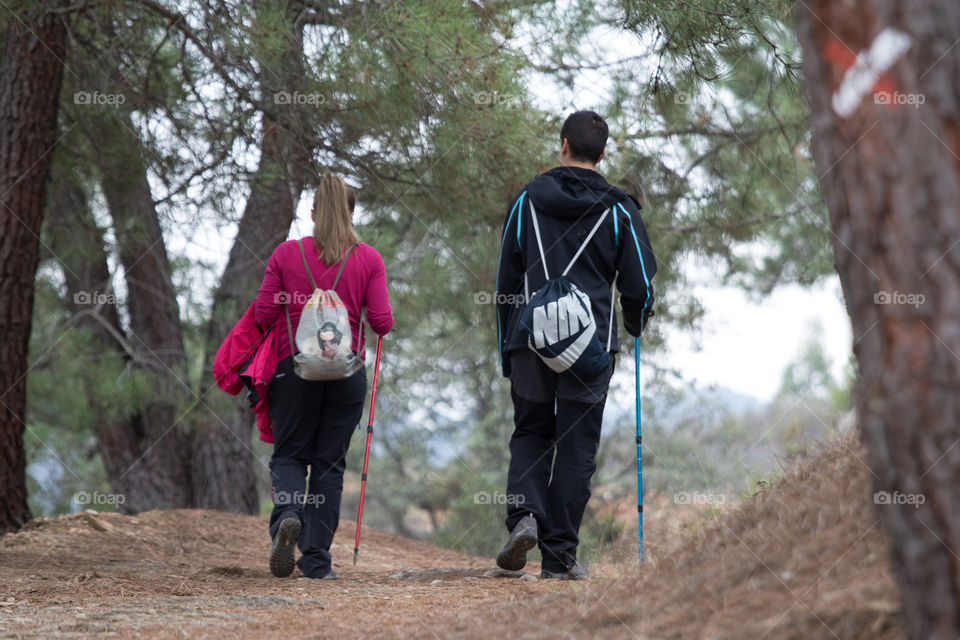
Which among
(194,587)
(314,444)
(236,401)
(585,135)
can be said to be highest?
(585,135)

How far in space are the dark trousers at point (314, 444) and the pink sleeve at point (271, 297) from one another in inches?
8.2

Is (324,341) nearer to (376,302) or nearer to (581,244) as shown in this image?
(376,302)

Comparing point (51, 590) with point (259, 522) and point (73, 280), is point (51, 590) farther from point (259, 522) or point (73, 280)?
point (73, 280)

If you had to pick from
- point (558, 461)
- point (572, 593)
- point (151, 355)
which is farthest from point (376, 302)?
point (151, 355)

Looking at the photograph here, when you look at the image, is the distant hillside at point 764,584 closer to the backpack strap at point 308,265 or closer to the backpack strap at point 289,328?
the backpack strap at point 289,328

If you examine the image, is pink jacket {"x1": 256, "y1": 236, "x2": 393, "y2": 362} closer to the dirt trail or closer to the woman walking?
the woman walking

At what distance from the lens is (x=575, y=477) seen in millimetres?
3680

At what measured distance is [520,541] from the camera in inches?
142

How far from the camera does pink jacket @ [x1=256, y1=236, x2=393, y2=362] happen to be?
4035 millimetres

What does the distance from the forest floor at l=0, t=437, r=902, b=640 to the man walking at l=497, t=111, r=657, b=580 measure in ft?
0.75

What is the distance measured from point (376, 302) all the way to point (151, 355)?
11.6 ft

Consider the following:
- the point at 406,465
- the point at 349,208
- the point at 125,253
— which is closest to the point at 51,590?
the point at 349,208

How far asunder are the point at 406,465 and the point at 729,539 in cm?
1245

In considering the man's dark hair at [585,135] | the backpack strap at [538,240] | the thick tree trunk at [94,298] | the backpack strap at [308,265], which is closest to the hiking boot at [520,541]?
the backpack strap at [538,240]
